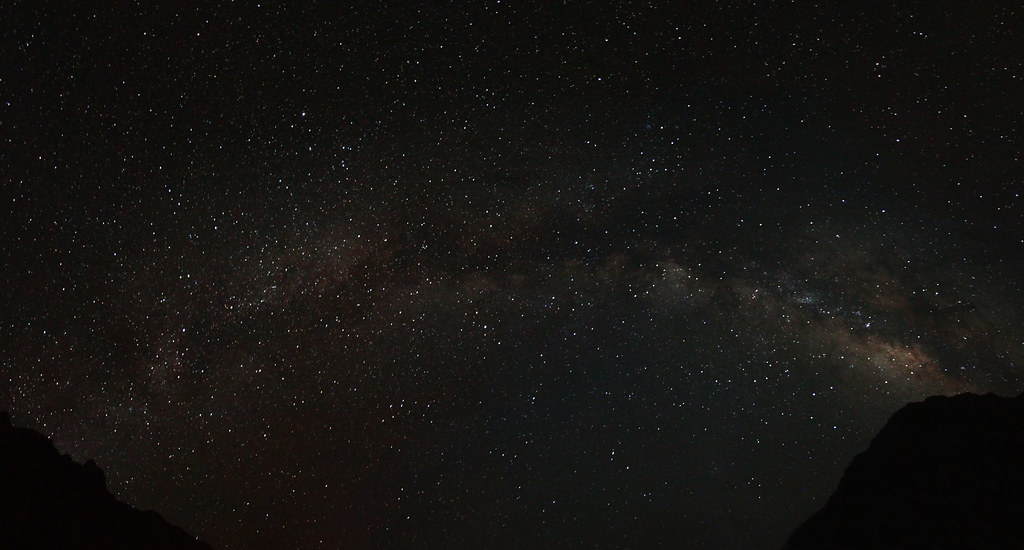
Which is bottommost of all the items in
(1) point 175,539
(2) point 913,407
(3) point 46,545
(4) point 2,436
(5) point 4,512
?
(2) point 913,407

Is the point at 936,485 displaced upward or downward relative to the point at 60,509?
downward

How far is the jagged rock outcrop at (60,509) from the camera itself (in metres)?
6.79

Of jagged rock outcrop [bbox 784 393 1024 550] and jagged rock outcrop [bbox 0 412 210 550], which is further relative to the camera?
jagged rock outcrop [bbox 0 412 210 550]

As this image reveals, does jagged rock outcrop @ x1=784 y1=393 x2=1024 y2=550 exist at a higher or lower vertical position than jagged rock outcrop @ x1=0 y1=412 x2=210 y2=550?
lower

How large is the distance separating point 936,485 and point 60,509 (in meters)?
9.41

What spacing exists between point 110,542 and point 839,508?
8.12 meters

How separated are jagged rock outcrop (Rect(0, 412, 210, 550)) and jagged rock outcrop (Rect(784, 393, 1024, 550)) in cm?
753

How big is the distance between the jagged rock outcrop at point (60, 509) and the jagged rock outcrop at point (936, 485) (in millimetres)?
7527

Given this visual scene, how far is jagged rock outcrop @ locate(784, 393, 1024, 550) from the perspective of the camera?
19.6 feet

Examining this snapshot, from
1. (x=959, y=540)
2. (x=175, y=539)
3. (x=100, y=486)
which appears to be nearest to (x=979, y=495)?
(x=959, y=540)

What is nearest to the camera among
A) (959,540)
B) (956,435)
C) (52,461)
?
(959,540)

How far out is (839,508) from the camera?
23.0ft

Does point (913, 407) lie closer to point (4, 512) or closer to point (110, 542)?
point (110, 542)

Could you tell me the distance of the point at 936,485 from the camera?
6.54 metres
